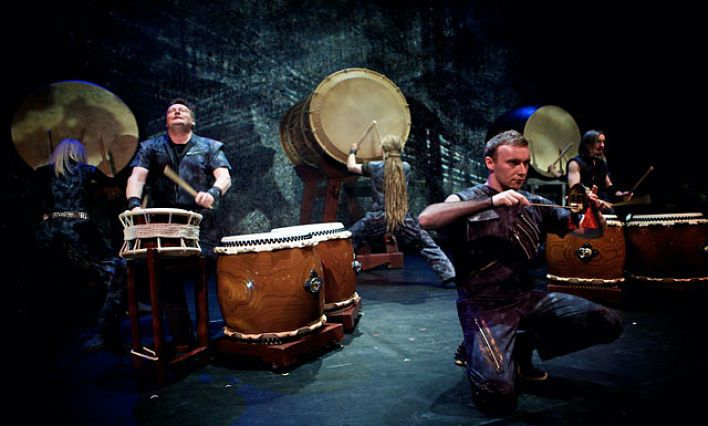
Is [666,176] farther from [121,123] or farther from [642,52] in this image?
[121,123]

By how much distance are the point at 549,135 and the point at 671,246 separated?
145 inches

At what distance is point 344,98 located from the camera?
Answer: 456cm

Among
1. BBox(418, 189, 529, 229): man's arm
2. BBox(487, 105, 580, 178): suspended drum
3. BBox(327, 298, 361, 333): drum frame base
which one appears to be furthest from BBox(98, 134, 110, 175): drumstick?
BBox(487, 105, 580, 178): suspended drum

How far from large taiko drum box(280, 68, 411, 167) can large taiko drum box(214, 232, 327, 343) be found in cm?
234

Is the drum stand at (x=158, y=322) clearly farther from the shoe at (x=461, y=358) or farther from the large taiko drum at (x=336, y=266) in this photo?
the shoe at (x=461, y=358)

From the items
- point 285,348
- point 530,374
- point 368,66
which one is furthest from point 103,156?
point 530,374

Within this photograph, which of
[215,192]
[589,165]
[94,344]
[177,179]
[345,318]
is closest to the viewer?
[177,179]

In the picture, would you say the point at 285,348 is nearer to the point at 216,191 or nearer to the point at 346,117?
the point at 216,191

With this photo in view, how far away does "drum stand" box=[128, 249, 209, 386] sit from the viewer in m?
2.07

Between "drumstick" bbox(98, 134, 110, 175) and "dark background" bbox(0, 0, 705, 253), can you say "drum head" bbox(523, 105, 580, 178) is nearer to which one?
"dark background" bbox(0, 0, 705, 253)

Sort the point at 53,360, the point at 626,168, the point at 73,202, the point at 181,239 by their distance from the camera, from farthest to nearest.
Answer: the point at 626,168 → the point at 73,202 → the point at 53,360 → the point at 181,239

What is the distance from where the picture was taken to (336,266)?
282 centimetres

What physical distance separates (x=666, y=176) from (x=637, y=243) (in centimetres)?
296

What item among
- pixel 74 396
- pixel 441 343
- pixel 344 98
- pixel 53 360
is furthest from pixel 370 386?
pixel 344 98
